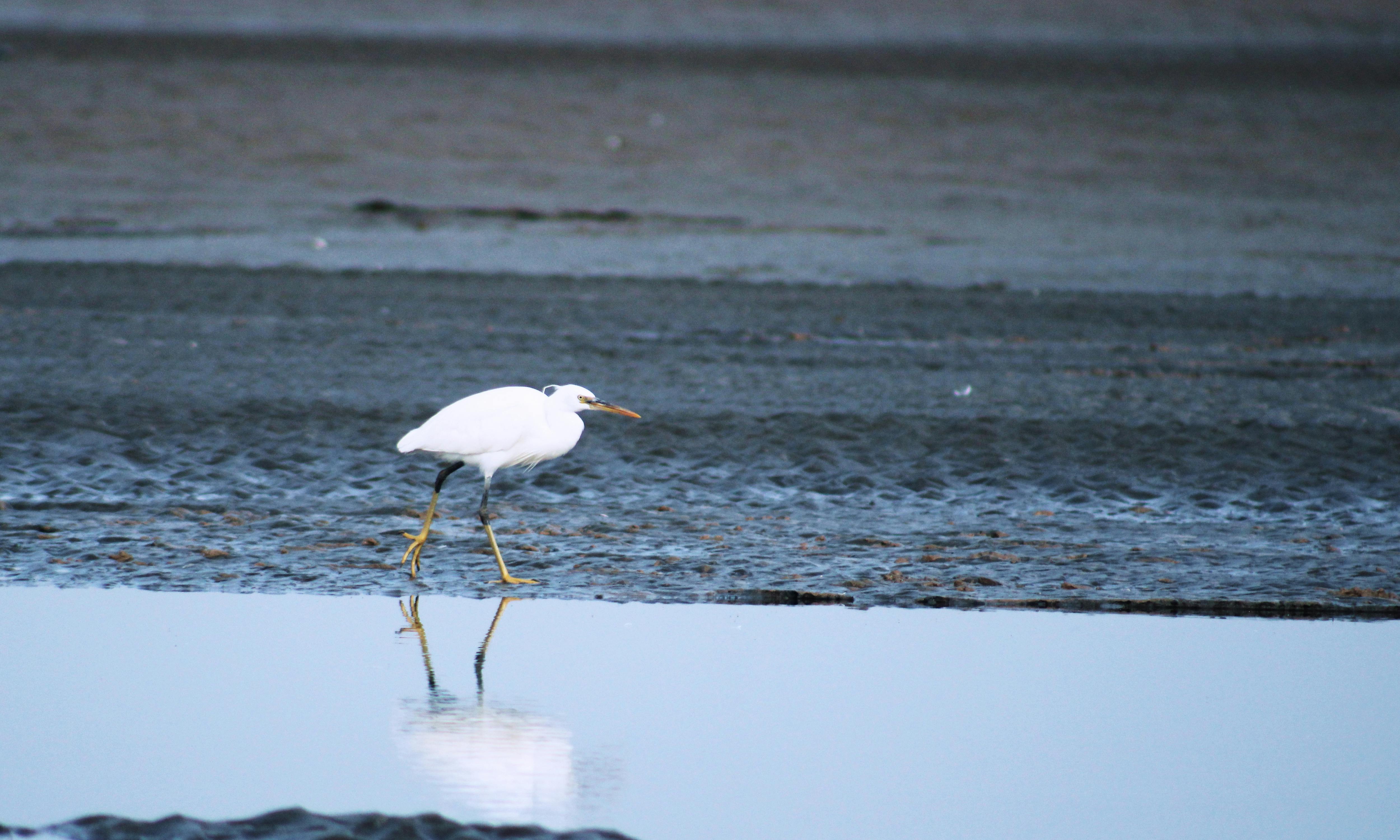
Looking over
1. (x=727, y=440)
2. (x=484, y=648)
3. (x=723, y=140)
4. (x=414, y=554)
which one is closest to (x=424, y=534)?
(x=414, y=554)

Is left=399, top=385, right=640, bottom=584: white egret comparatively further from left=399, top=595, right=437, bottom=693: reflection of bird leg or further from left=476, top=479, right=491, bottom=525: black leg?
left=399, top=595, right=437, bottom=693: reflection of bird leg

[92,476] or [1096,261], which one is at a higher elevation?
[1096,261]

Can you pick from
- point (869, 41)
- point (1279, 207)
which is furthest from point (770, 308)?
point (869, 41)

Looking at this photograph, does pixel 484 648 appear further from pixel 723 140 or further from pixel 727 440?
pixel 723 140

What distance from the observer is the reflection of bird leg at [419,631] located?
5.82m

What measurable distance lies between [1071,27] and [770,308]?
48.9 ft

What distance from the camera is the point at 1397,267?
15453 mm

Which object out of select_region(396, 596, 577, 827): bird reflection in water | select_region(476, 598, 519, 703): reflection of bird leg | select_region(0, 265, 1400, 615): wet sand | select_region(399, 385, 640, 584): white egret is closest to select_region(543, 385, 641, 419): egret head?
select_region(399, 385, 640, 584): white egret

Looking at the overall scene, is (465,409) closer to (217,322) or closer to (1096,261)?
(217,322)

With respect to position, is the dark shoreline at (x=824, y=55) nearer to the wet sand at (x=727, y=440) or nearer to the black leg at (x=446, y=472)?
the wet sand at (x=727, y=440)

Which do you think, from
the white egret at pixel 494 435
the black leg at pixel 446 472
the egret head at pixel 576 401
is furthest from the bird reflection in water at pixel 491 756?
the egret head at pixel 576 401

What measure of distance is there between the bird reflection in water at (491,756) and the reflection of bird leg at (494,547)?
119 centimetres

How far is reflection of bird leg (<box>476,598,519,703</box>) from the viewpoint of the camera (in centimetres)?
574

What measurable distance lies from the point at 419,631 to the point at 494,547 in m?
0.72
